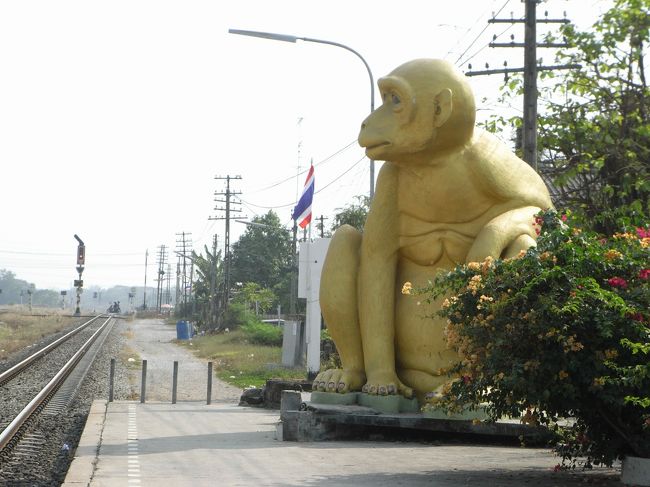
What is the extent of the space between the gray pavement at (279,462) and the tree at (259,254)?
7447cm

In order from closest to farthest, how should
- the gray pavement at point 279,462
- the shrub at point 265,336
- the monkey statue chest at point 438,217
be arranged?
1. the gray pavement at point 279,462
2. the monkey statue chest at point 438,217
3. the shrub at point 265,336

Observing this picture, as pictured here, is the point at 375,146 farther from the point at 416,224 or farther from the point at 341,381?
the point at 341,381

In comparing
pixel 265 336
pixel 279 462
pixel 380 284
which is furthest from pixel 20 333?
pixel 279 462

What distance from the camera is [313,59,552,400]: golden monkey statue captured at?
1174 cm

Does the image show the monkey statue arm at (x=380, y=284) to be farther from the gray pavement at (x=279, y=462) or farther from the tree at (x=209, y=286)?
the tree at (x=209, y=286)

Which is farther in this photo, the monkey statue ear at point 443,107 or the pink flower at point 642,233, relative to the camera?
the monkey statue ear at point 443,107

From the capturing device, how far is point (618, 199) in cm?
1677

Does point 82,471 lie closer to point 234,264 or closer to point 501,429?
point 501,429

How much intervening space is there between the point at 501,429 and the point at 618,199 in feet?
22.5

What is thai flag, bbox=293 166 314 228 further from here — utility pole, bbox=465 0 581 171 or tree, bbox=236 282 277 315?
tree, bbox=236 282 277 315

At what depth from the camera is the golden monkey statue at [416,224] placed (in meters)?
11.7

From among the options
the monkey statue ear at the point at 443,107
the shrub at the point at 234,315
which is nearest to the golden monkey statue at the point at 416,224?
the monkey statue ear at the point at 443,107

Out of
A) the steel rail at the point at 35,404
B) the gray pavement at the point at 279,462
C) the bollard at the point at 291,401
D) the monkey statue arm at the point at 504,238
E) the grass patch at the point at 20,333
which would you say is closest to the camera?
the gray pavement at the point at 279,462

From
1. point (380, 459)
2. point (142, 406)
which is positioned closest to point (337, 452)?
point (380, 459)
